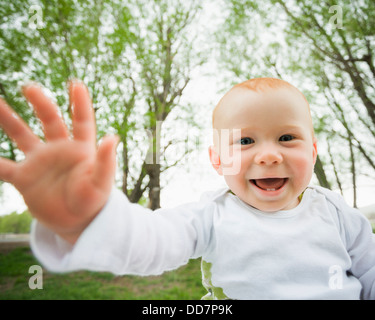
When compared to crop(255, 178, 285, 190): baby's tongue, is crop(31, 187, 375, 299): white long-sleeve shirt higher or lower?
lower

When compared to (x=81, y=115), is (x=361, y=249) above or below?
below

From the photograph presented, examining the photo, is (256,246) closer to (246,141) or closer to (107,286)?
(246,141)

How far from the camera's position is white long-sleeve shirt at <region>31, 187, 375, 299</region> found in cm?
34

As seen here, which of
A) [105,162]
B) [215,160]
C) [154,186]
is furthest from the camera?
[154,186]

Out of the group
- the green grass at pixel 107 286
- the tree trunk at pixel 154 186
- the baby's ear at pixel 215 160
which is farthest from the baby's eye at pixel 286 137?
the green grass at pixel 107 286

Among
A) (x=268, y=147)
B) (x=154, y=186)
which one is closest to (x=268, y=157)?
(x=268, y=147)

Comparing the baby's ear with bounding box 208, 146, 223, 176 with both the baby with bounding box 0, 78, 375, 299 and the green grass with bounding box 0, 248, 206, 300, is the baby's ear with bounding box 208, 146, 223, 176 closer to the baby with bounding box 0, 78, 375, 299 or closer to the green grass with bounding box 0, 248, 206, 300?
the baby with bounding box 0, 78, 375, 299

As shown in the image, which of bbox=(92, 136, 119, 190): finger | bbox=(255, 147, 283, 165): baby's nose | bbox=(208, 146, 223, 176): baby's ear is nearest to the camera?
bbox=(92, 136, 119, 190): finger

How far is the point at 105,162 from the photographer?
0.27m

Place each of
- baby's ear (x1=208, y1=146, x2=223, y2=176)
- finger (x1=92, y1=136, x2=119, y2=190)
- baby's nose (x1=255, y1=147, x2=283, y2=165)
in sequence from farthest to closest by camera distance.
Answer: baby's ear (x1=208, y1=146, x2=223, y2=176)
baby's nose (x1=255, y1=147, x2=283, y2=165)
finger (x1=92, y1=136, x2=119, y2=190)

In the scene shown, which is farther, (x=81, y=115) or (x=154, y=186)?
(x=154, y=186)

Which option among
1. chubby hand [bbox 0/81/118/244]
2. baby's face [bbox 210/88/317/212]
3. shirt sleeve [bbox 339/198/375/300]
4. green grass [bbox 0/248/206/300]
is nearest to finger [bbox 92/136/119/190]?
chubby hand [bbox 0/81/118/244]

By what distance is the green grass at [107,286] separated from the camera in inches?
62.0

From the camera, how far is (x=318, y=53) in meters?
1.55
